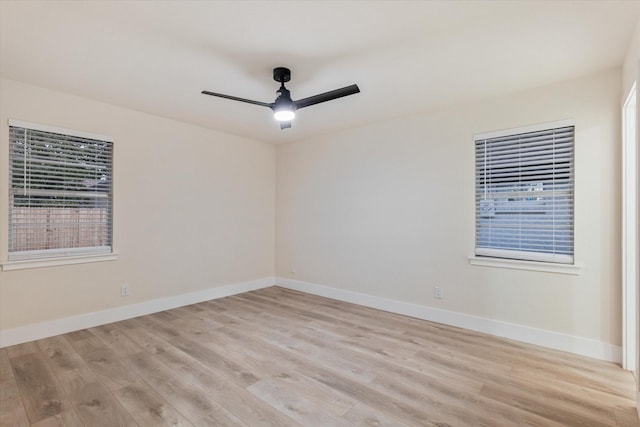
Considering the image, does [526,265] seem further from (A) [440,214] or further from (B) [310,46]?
(B) [310,46]

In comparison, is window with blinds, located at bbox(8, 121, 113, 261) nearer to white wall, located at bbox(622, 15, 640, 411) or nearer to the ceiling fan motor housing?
the ceiling fan motor housing

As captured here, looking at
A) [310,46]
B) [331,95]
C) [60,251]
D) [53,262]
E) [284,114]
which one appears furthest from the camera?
[60,251]

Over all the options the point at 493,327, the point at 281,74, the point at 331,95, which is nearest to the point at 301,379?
the point at 493,327

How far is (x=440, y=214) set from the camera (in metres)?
3.68

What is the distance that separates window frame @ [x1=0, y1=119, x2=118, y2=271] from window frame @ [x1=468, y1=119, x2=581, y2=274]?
4.14 metres

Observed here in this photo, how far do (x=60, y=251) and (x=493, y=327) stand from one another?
15.3 ft

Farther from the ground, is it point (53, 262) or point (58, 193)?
point (58, 193)

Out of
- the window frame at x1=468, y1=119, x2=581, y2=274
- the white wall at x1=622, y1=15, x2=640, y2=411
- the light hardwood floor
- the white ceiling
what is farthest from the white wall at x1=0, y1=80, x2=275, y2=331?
the white wall at x1=622, y1=15, x2=640, y2=411

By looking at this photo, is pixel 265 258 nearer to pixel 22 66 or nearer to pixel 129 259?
pixel 129 259

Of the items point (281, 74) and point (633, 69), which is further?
point (281, 74)

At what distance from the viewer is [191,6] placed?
6.25ft

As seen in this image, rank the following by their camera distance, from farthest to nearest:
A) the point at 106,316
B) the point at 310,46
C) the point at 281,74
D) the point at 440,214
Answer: the point at 440,214 → the point at 106,316 → the point at 281,74 → the point at 310,46

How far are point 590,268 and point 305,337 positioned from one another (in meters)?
2.73

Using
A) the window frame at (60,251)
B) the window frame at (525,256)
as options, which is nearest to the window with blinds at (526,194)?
the window frame at (525,256)
